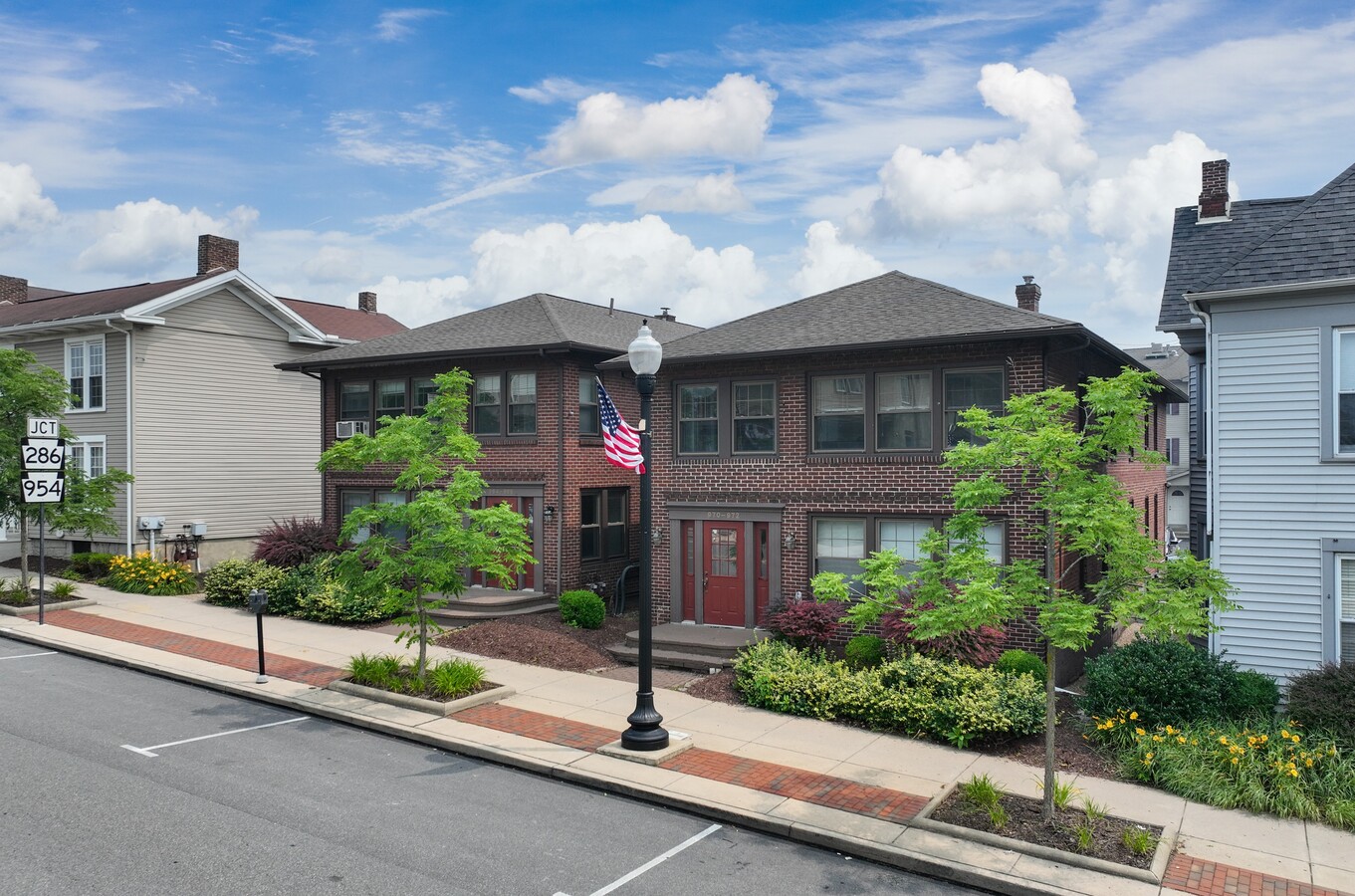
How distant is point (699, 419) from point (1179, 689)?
9428 mm

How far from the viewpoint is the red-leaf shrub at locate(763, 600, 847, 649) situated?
605 inches

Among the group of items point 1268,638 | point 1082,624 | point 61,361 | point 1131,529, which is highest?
point 61,361

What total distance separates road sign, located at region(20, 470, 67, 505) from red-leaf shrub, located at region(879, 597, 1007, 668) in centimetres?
1645

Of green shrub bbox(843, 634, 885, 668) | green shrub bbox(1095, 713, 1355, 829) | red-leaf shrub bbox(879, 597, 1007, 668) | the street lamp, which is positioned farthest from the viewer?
green shrub bbox(843, 634, 885, 668)

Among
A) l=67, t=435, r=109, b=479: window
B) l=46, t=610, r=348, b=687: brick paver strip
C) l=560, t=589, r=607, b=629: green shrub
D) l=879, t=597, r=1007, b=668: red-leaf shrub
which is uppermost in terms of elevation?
l=67, t=435, r=109, b=479: window

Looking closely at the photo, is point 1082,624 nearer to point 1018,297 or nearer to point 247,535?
point 1018,297

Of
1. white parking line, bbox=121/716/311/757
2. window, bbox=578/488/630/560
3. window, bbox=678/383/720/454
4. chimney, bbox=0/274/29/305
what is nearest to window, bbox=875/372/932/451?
window, bbox=678/383/720/454

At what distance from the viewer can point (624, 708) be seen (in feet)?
44.3

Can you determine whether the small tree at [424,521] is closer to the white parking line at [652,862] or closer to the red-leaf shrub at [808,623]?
the red-leaf shrub at [808,623]

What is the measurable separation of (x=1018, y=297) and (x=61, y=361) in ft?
86.0

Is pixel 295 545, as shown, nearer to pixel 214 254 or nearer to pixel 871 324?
pixel 214 254

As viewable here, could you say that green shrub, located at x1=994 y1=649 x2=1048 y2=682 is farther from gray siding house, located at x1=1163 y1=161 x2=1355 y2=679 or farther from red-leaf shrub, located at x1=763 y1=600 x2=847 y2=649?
red-leaf shrub, located at x1=763 y1=600 x2=847 y2=649

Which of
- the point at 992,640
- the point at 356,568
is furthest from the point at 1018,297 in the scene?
the point at 356,568

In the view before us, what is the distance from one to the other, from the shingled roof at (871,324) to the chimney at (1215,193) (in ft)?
13.6
